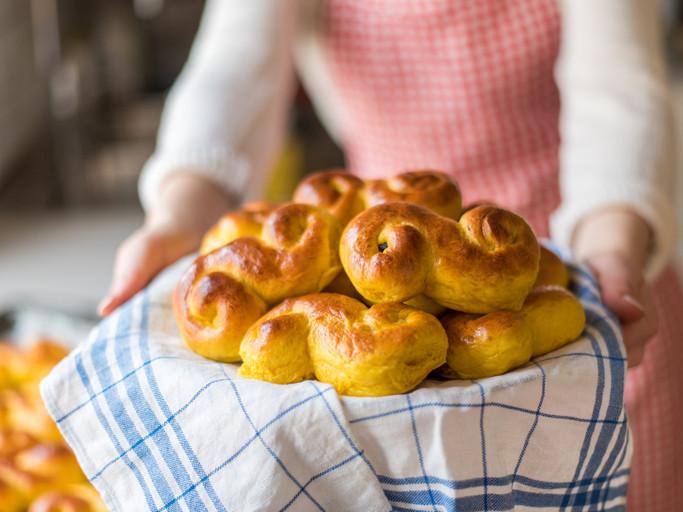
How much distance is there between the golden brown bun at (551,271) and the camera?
2.13 feet

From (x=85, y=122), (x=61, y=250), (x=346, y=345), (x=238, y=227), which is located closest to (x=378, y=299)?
(x=346, y=345)

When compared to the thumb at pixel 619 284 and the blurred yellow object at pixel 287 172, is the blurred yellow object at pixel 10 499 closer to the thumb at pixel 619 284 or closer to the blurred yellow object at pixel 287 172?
the thumb at pixel 619 284

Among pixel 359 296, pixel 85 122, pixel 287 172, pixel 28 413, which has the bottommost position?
pixel 287 172

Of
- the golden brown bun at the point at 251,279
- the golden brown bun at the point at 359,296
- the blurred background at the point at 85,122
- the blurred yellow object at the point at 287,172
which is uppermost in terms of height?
the golden brown bun at the point at 251,279

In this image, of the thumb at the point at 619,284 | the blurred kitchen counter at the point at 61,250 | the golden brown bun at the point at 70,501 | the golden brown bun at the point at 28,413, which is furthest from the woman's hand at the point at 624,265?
the blurred kitchen counter at the point at 61,250

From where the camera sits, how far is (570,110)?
39.6 inches

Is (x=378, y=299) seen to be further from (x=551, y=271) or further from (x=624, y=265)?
(x=624, y=265)

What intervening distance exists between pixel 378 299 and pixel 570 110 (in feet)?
1.82

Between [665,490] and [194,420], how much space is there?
0.75 metres

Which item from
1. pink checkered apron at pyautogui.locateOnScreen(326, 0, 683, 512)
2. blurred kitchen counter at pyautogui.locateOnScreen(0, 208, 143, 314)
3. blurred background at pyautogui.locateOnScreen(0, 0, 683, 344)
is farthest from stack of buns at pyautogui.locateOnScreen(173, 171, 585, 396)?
blurred background at pyautogui.locateOnScreen(0, 0, 683, 344)

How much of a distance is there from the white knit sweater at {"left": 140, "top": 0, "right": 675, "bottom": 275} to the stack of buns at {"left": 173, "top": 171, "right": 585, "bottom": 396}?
307mm

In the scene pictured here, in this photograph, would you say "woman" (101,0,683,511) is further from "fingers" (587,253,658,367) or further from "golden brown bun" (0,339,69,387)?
"golden brown bun" (0,339,69,387)

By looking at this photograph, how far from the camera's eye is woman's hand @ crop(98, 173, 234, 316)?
76cm

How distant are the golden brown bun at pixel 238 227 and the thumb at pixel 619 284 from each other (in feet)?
0.93
